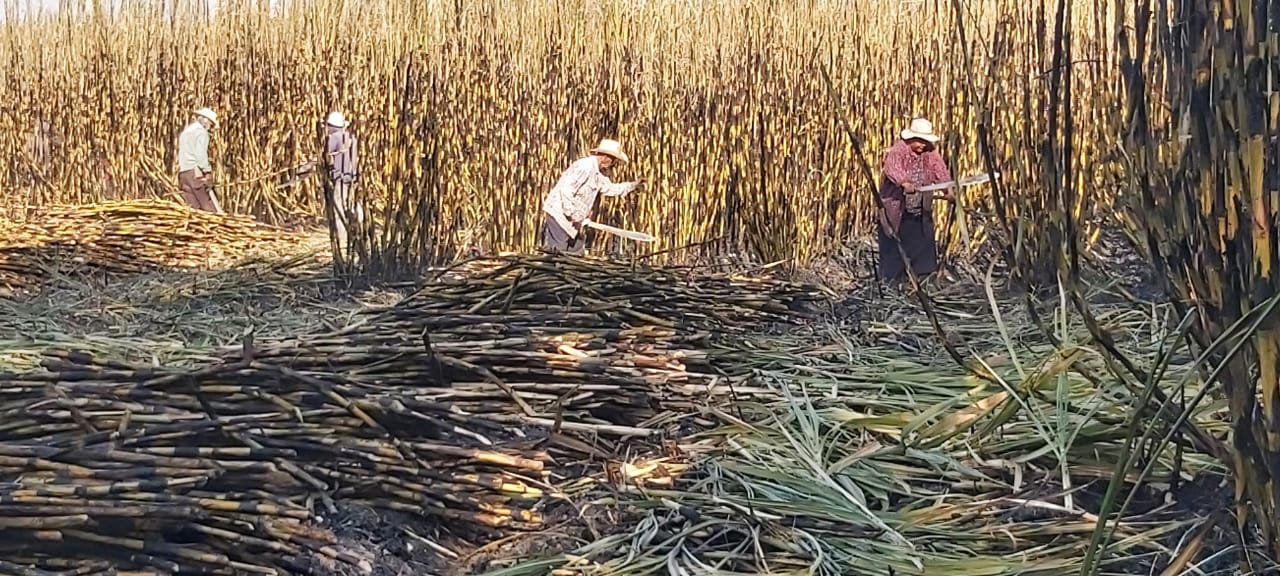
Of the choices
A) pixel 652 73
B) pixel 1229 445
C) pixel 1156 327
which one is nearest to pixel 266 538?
pixel 1229 445

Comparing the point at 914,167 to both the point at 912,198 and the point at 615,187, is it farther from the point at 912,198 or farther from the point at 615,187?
the point at 615,187

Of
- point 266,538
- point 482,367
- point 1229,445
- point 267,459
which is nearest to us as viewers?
point 1229,445

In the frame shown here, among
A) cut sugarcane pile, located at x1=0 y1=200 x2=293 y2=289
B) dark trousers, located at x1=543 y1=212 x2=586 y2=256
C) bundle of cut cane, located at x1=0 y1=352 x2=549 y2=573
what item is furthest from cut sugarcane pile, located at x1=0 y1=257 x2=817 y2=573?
cut sugarcane pile, located at x1=0 y1=200 x2=293 y2=289

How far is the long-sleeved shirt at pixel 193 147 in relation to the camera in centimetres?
784

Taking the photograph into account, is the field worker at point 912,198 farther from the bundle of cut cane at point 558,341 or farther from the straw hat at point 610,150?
the bundle of cut cane at point 558,341

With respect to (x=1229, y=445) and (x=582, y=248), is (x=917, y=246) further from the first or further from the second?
(x=1229, y=445)

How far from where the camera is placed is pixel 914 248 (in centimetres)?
508

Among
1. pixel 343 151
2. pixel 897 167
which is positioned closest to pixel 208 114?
pixel 343 151

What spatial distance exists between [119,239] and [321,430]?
14.1 feet

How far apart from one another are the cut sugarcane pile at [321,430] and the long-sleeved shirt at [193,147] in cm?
531

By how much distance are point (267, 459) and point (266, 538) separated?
0.23 meters

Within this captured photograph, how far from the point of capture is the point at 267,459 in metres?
2.05

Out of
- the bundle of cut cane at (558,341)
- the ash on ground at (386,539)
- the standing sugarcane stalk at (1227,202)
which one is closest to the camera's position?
the standing sugarcane stalk at (1227,202)

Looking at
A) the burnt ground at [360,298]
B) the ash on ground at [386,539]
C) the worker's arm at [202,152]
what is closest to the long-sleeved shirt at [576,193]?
the burnt ground at [360,298]
